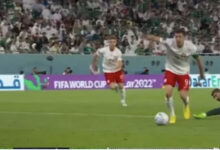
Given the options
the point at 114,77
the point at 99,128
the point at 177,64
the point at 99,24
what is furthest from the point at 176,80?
the point at 99,24

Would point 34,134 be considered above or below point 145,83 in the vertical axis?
above

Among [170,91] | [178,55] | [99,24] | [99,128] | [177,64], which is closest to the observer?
[99,128]

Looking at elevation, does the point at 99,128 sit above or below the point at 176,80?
below

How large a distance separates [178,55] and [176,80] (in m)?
0.69

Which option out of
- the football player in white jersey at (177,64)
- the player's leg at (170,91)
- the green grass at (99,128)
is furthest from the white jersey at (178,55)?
the green grass at (99,128)

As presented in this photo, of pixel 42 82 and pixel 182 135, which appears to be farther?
pixel 42 82

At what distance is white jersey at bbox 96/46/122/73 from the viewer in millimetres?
22172

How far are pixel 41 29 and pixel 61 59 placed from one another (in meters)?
2.33

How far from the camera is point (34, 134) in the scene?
13.0m

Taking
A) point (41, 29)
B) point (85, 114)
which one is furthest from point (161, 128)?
point (41, 29)

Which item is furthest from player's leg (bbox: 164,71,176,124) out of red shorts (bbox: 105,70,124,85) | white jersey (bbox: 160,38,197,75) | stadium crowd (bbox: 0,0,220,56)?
stadium crowd (bbox: 0,0,220,56)

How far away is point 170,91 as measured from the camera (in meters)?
15.4

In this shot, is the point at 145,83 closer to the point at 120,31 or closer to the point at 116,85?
the point at 120,31

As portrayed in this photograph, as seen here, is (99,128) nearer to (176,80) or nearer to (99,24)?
(176,80)
